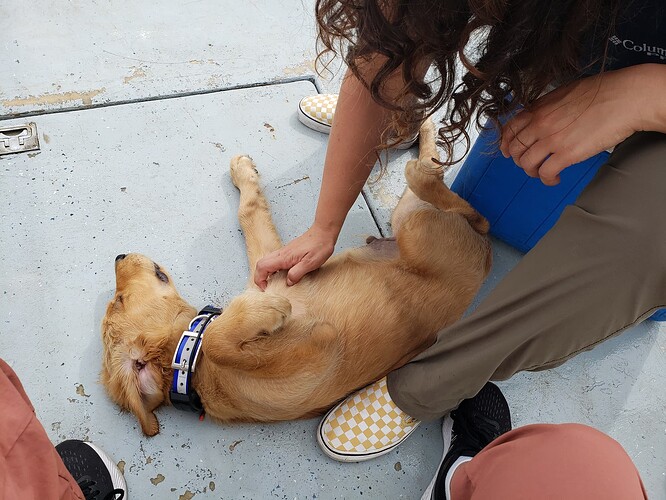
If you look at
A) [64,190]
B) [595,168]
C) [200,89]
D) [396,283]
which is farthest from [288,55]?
[595,168]

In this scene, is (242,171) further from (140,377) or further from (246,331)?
(140,377)

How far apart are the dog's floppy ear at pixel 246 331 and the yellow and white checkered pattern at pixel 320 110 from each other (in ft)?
3.51

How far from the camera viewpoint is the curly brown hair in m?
0.97

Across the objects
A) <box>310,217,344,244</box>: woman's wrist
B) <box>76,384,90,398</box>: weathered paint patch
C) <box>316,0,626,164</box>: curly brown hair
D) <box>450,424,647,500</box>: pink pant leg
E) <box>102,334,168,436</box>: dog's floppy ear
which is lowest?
<box>76,384,90,398</box>: weathered paint patch

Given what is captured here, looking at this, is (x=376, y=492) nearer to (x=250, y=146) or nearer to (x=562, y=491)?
(x=562, y=491)

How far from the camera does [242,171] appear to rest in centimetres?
221

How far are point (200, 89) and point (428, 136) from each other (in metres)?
1.15

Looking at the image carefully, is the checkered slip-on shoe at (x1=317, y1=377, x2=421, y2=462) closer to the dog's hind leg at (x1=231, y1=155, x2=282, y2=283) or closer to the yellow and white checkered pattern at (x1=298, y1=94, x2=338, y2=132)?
the dog's hind leg at (x1=231, y1=155, x2=282, y2=283)

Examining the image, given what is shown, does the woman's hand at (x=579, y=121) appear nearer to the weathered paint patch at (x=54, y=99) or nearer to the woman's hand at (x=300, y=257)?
the woman's hand at (x=300, y=257)

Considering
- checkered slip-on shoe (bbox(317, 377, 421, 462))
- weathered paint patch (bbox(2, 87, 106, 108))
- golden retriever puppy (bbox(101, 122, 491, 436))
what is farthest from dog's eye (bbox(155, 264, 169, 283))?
weathered paint patch (bbox(2, 87, 106, 108))

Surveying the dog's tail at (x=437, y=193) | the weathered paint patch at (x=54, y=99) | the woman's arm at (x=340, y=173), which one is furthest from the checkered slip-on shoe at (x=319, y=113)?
the weathered paint patch at (x=54, y=99)

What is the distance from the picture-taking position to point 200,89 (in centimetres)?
252

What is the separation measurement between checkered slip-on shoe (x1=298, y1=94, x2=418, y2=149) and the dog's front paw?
1.30ft

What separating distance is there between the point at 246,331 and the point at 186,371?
0.80ft
